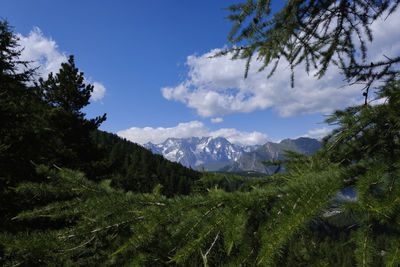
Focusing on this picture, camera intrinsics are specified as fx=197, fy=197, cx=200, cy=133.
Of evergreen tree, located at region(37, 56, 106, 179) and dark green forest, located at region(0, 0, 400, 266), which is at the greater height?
evergreen tree, located at region(37, 56, 106, 179)

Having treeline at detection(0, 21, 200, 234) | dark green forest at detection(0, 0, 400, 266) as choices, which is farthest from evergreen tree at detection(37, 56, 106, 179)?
dark green forest at detection(0, 0, 400, 266)

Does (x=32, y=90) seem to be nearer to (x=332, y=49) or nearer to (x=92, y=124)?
(x=92, y=124)

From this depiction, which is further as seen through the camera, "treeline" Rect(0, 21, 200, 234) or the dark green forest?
"treeline" Rect(0, 21, 200, 234)

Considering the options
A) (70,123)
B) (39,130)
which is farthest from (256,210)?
(70,123)

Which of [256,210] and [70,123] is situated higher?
[70,123]

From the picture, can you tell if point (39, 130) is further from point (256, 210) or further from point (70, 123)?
point (256, 210)

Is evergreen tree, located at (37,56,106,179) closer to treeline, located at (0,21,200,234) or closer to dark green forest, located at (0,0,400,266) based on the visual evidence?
treeline, located at (0,21,200,234)

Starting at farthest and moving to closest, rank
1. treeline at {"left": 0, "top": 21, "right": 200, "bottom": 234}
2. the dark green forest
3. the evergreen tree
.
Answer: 1. the evergreen tree
2. treeline at {"left": 0, "top": 21, "right": 200, "bottom": 234}
3. the dark green forest

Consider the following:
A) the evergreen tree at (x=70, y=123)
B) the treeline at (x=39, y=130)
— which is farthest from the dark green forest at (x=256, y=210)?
the evergreen tree at (x=70, y=123)

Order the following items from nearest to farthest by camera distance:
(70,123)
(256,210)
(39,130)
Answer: (256,210), (39,130), (70,123)

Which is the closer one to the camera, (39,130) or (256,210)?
(256,210)

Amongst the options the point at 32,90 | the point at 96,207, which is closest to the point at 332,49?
the point at 96,207

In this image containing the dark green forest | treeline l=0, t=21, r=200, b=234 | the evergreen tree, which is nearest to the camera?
the dark green forest

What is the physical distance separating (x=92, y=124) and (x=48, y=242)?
49.7 ft
